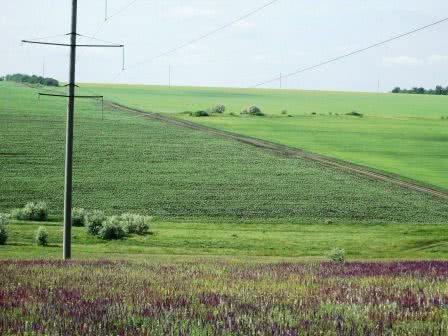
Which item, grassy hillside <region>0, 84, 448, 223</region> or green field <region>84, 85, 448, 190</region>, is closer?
grassy hillside <region>0, 84, 448, 223</region>

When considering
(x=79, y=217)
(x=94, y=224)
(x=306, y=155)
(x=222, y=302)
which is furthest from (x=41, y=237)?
(x=306, y=155)

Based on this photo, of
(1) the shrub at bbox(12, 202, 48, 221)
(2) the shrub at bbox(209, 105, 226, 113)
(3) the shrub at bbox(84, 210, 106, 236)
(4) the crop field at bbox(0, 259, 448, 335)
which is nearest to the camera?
(4) the crop field at bbox(0, 259, 448, 335)

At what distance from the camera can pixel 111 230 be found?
144ft

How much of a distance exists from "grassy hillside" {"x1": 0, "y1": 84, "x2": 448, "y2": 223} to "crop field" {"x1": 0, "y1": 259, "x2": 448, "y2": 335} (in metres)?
37.7

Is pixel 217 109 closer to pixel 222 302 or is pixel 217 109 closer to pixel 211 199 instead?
pixel 211 199

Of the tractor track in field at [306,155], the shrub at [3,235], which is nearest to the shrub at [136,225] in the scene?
the shrub at [3,235]

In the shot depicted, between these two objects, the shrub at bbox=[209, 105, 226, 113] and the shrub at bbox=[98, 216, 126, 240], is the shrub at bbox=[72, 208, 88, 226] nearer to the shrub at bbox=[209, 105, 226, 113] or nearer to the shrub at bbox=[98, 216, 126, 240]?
the shrub at bbox=[98, 216, 126, 240]

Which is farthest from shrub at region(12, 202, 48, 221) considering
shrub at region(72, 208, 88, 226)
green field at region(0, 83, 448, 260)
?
shrub at region(72, 208, 88, 226)

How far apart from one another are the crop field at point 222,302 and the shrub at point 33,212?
35.9m

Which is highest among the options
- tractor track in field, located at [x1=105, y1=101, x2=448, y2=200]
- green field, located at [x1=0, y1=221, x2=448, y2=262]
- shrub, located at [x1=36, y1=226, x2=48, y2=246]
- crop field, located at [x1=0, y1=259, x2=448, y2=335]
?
crop field, located at [x1=0, y1=259, x2=448, y2=335]

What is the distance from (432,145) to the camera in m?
98.6

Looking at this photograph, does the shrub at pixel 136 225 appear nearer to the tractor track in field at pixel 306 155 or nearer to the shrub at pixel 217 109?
the tractor track in field at pixel 306 155

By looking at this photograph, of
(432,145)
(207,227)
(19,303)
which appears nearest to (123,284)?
(19,303)

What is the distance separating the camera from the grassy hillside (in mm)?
54969
